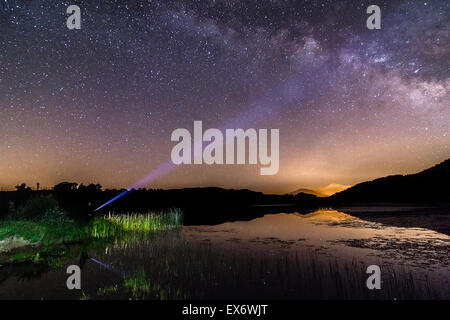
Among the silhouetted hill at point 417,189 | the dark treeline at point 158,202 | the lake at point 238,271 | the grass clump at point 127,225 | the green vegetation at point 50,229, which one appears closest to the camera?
the lake at point 238,271

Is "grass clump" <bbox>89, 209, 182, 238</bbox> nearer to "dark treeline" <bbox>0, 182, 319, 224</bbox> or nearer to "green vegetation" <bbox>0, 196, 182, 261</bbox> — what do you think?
"green vegetation" <bbox>0, 196, 182, 261</bbox>

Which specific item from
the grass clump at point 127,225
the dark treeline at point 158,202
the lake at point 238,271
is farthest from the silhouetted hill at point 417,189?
the lake at point 238,271

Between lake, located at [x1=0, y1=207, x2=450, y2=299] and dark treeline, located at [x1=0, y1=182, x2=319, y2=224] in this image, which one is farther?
dark treeline, located at [x1=0, y1=182, x2=319, y2=224]

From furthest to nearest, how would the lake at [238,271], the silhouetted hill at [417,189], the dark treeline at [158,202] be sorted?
1. the silhouetted hill at [417,189]
2. the dark treeline at [158,202]
3. the lake at [238,271]

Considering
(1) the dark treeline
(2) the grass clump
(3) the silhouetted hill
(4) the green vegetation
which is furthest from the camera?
(3) the silhouetted hill

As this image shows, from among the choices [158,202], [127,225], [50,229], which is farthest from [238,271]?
[158,202]

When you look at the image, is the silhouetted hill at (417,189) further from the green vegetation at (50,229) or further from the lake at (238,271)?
the green vegetation at (50,229)

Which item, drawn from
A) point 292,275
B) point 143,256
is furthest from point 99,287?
point 292,275

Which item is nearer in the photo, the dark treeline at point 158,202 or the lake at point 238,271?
the lake at point 238,271

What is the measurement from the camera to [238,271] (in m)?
11.7

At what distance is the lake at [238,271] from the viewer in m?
8.97

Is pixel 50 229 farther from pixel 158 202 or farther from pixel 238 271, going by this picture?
pixel 158 202

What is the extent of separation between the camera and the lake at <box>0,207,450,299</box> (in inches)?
353

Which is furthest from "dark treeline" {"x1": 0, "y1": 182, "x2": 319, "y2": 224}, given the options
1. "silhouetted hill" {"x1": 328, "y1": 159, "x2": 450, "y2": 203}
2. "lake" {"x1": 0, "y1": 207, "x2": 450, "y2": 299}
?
"silhouetted hill" {"x1": 328, "y1": 159, "x2": 450, "y2": 203}
